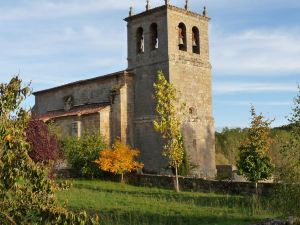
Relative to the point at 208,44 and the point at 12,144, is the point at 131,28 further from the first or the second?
the point at 12,144

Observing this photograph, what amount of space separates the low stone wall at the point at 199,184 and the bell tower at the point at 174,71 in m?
3.56

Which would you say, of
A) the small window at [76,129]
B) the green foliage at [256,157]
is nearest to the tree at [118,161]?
the small window at [76,129]

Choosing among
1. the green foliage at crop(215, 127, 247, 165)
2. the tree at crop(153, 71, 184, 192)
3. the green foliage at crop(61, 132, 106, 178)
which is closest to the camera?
the tree at crop(153, 71, 184, 192)

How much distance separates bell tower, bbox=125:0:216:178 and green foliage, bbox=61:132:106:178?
3690mm

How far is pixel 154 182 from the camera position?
27.8 meters

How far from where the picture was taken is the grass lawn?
15.1m

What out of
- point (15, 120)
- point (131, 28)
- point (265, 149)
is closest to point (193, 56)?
point (131, 28)

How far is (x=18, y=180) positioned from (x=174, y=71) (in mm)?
27887

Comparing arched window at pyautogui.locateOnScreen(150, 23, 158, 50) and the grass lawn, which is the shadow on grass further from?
arched window at pyautogui.locateOnScreen(150, 23, 158, 50)

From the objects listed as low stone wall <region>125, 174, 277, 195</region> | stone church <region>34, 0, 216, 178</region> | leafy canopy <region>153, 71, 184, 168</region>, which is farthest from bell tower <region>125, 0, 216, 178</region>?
leafy canopy <region>153, 71, 184, 168</region>

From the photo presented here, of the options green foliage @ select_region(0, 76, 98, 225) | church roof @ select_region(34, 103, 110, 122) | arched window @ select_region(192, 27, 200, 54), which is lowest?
green foliage @ select_region(0, 76, 98, 225)

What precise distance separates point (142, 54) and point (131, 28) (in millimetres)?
2631

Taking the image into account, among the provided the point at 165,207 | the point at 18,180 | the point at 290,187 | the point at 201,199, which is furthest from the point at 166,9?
the point at 18,180

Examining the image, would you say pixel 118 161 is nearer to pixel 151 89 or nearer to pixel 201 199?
pixel 151 89
